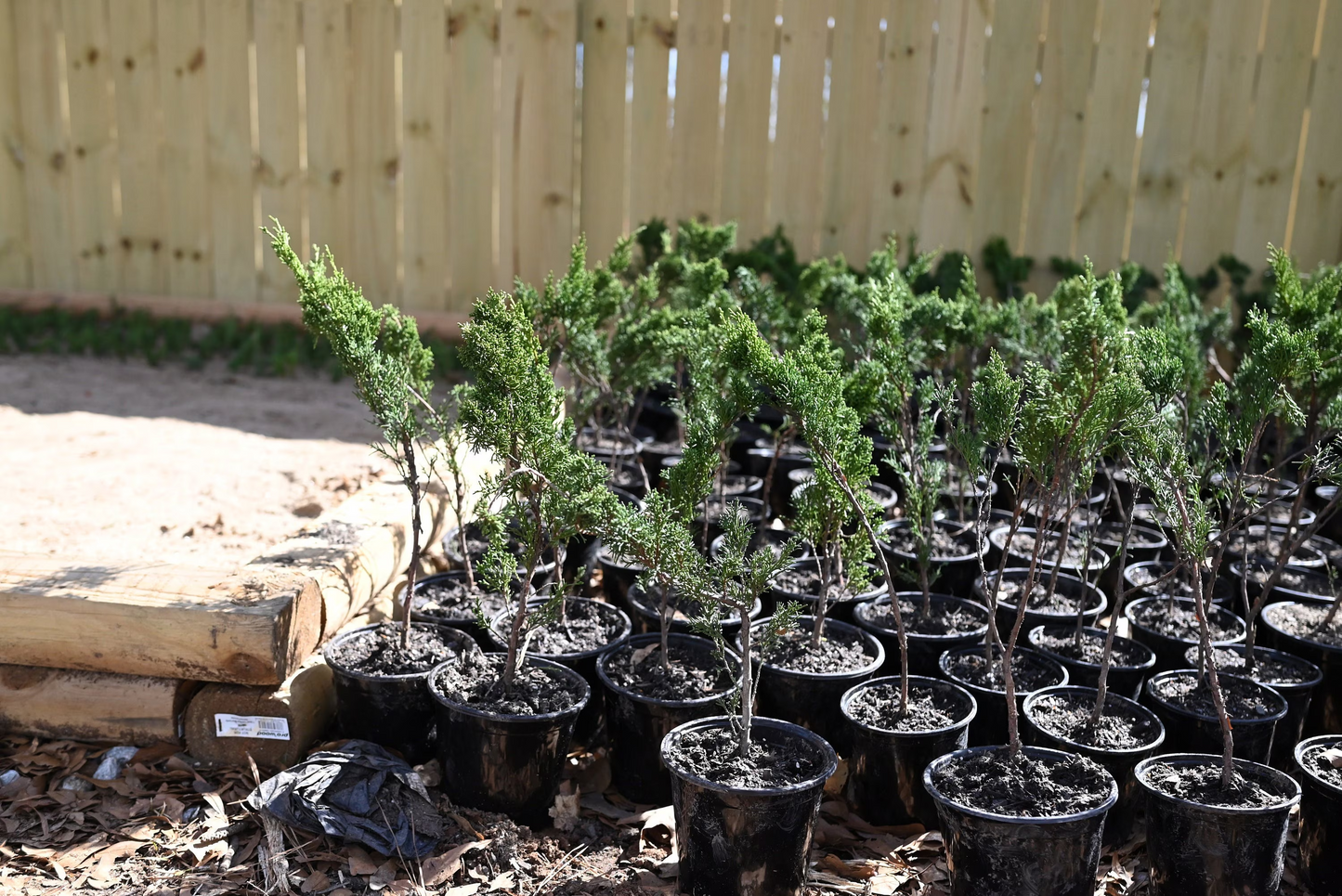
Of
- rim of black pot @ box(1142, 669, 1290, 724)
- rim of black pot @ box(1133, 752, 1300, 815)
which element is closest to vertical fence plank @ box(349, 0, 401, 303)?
rim of black pot @ box(1142, 669, 1290, 724)

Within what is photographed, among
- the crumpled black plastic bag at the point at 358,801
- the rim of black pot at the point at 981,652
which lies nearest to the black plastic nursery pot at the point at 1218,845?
the rim of black pot at the point at 981,652

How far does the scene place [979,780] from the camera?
7.34ft

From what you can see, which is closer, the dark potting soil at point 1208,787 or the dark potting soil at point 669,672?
the dark potting soil at point 1208,787

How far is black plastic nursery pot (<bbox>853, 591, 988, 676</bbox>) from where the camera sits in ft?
9.79

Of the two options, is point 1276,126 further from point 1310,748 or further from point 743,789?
point 743,789

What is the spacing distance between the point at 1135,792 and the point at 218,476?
3081mm

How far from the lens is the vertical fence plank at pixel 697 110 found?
5.97 meters

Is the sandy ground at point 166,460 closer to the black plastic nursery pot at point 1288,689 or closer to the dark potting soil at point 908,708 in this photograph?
the dark potting soil at point 908,708

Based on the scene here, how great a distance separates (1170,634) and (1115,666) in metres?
0.31

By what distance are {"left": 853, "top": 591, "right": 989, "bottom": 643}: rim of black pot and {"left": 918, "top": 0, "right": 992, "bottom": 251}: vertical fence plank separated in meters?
3.32

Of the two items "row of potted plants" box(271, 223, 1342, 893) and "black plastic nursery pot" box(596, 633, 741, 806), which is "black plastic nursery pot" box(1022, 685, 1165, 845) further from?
"black plastic nursery pot" box(596, 633, 741, 806)

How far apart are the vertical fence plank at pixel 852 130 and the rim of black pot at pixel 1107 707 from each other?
3.83 meters

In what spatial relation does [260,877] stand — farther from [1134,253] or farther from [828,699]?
[1134,253]

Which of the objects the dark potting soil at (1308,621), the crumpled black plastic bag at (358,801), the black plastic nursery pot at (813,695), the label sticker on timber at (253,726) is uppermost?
the dark potting soil at (1308,621)
